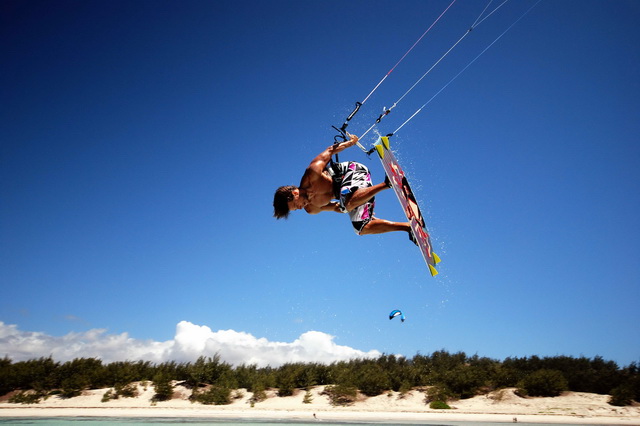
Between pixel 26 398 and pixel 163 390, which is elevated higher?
pixel 163 390

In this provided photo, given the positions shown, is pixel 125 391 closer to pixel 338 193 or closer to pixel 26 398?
pixel 26 398

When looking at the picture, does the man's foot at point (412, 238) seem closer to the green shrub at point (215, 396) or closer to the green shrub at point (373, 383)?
the green shrub at point (373, 383)

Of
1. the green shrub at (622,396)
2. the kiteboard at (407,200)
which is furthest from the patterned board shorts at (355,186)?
the green shrub at (622,396)

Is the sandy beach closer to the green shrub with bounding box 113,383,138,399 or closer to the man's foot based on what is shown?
the green shrub with bounding box 113,383,138,399

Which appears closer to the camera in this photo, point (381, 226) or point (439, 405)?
point (381, 226)

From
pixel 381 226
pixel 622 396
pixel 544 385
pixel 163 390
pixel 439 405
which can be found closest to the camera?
pixel 381 226

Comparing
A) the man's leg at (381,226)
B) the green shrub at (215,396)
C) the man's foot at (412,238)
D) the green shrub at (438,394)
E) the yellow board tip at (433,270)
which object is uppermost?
the man's leg at (381,226)

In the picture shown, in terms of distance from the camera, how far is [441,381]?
14703 mm

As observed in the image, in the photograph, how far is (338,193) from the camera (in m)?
6.89

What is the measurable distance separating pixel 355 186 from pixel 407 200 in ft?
3.36

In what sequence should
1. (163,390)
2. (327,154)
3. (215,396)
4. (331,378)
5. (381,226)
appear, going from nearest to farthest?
(327,154) → (381,226) → (215,396) → (163,390) → (331,378)

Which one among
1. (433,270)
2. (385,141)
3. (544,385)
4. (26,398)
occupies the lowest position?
(26,398)

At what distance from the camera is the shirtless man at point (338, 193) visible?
658cm

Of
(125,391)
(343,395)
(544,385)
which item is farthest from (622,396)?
(125,391)
